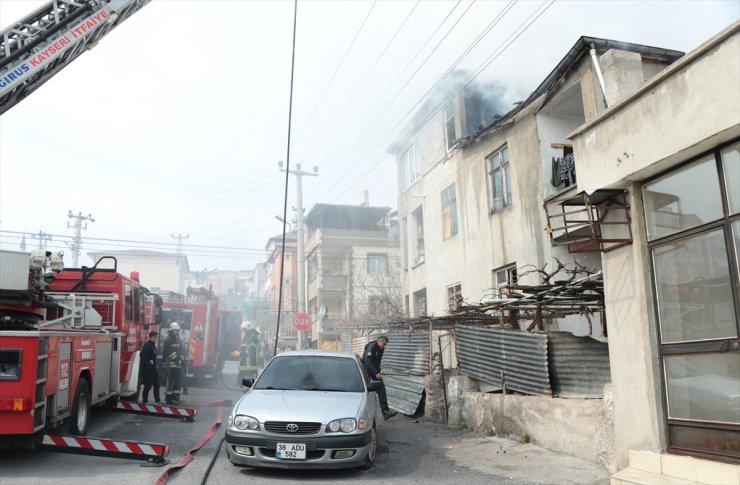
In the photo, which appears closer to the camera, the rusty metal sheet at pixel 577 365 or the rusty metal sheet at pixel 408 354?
the rusty metal sheet at pixel 577 365

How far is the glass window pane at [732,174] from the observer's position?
16.7 ft

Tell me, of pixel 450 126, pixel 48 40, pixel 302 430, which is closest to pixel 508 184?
pixel 450 126

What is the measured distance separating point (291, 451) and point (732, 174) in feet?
16.6

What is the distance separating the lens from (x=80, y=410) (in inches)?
317

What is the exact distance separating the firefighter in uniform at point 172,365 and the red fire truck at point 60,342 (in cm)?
81

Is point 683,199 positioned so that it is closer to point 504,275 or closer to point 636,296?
point 636,296

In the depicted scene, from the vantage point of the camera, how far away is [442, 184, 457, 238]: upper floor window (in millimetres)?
17638

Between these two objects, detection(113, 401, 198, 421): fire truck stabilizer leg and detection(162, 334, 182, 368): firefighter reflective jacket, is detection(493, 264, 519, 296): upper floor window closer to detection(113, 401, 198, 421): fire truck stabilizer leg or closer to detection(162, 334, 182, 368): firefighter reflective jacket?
detection(162, 334, 182, 368): firefighter reflective jacket

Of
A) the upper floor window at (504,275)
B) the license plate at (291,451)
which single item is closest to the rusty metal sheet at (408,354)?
the upper floor window at (504,275)

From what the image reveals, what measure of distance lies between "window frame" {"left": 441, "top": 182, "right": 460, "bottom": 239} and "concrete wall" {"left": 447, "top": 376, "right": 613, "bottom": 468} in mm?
7560

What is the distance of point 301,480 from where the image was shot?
6.33 m

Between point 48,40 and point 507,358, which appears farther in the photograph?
point 48,40

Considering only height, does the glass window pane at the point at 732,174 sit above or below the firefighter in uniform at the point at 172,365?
above

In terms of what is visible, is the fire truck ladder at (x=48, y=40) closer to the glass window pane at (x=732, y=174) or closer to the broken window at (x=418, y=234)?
the glass window pane at (x=732, y=174)
